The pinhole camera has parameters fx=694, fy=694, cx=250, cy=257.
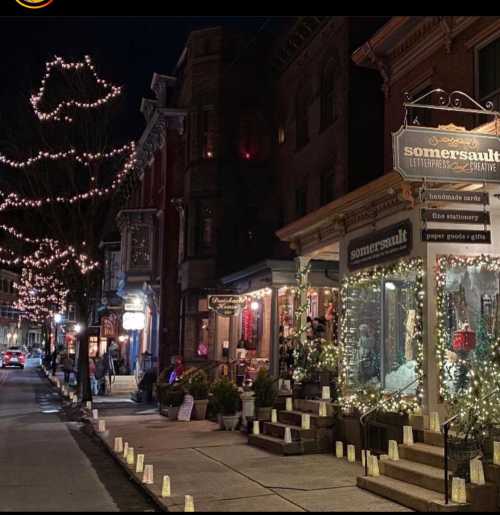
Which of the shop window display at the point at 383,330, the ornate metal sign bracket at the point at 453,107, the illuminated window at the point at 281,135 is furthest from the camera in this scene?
the illuminated window at the point at 281,135

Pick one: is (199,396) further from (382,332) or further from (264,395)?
(382,332)

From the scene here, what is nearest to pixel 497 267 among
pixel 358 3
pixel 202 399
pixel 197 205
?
pixel 358 3

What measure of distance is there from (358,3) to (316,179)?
50.2 ft

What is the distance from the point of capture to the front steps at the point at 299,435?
42.2 ft

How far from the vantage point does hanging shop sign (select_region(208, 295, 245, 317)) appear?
22.9 metres

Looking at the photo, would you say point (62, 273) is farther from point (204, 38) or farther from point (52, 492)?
point (52, 492)

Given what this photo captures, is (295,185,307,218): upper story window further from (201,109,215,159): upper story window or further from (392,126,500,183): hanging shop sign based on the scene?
(392,126,500,183): hanging shop sign

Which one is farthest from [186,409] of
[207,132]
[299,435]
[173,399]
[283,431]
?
[207,132]

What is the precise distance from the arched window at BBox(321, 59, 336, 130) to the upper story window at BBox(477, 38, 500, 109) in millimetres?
8109

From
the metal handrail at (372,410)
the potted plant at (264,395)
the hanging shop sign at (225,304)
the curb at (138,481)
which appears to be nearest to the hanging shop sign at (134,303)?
the hanging shop sign at (225,304)

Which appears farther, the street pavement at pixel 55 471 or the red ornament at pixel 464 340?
the red ornament at pixel 464 340

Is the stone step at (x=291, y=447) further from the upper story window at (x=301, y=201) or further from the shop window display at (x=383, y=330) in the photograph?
the upper story window at (x=301, y=201)

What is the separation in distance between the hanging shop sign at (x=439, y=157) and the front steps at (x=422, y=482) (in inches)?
153

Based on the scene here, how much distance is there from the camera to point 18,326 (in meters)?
125
